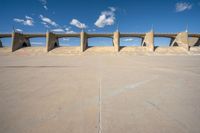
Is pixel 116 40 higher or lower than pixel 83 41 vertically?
higher

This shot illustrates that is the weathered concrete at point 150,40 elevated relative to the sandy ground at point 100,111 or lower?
elevated

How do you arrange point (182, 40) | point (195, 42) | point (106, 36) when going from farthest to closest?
point (195, 42)
point (106, 36)
point (182, 40)

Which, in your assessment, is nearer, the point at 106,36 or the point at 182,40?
the point at 182,40

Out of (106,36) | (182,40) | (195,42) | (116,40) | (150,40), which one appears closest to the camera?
(150,40)

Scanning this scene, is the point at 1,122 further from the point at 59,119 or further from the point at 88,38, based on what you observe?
the point at 88,38

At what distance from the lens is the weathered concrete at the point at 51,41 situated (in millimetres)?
28375

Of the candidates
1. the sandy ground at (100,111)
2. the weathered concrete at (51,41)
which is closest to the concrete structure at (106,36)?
the weathered concrete at (51,41)

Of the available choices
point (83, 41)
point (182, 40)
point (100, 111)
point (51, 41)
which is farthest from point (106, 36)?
point (100, 111)

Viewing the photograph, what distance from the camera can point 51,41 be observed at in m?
30.0

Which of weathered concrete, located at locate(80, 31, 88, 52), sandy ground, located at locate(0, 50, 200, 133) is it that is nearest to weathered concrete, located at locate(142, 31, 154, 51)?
weathered concrete, located at locate(80, 31, 88, 52)

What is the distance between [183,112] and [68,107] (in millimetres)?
2085

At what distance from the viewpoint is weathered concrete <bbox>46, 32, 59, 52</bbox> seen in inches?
1117

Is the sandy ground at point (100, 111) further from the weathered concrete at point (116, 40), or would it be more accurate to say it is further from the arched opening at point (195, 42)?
the arched opening at point (195, 42)

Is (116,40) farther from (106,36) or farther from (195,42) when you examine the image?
(195,42)
